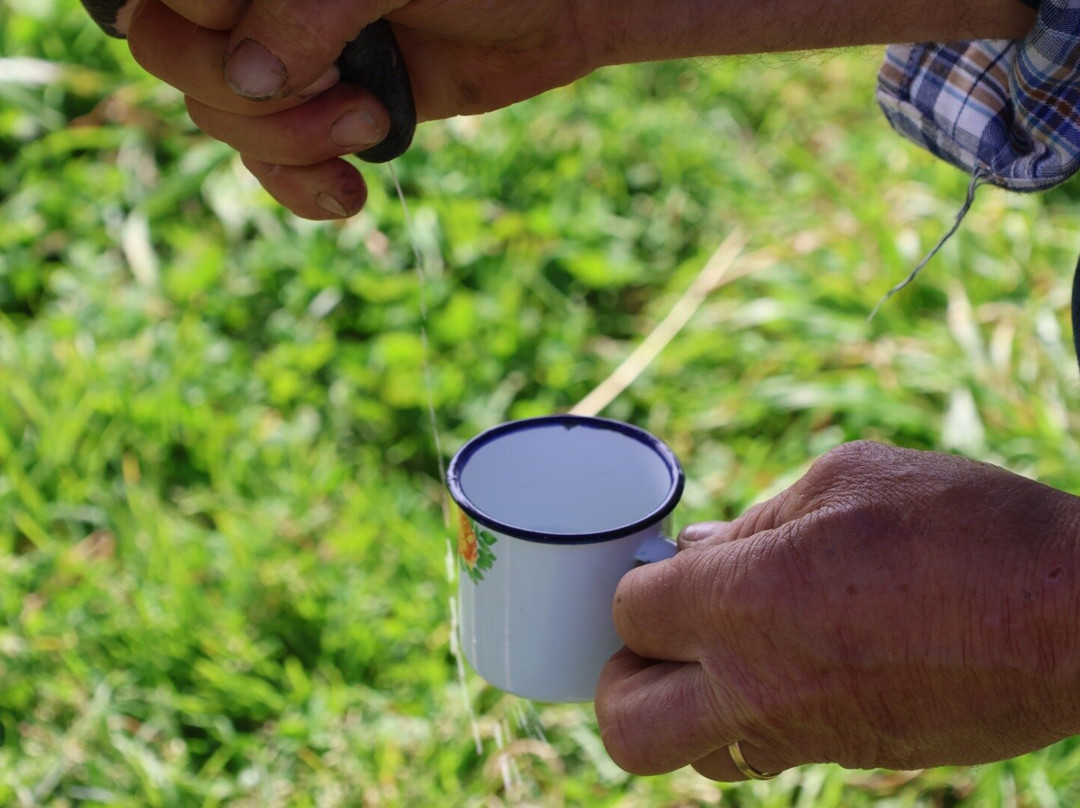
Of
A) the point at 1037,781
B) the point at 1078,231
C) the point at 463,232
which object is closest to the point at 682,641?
the point at 1037,781

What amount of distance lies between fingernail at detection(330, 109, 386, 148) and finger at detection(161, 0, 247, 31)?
0.57 ft

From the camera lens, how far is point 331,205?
5.42ft

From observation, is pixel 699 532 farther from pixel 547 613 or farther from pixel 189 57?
pixel 189 57

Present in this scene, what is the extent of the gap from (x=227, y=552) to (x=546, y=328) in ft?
3.23

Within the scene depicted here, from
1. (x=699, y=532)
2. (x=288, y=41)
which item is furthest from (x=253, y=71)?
(x=699, y=532)

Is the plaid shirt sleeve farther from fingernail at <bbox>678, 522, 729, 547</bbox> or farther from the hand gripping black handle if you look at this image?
the hand gripping black handle

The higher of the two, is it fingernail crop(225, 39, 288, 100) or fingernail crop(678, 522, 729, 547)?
fingernail crop(225, 39, 288, 100)

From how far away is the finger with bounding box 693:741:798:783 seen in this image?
4.22ft

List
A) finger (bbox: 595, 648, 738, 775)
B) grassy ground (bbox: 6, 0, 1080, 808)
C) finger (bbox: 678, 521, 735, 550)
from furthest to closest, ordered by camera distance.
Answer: grassy ground (bbox: 6, 0, 1080, 808)
finger (bbox: 678, 521, 735, 550)
finger (bbox: 595, 648, 738, 775)

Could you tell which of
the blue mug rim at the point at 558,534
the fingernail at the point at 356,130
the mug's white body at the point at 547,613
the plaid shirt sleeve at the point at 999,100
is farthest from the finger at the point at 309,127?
the plaid shirt sleeve at the point at 999,100

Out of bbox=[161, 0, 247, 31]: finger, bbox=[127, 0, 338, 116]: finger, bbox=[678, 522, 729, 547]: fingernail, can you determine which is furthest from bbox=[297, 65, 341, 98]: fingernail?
A: bbox=[678, 522, 729, 547]: fingernail

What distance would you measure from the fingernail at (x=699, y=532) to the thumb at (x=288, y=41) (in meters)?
0.64

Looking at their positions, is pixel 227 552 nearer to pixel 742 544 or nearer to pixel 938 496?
pixel 742 544

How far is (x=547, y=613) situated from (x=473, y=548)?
11 cm
